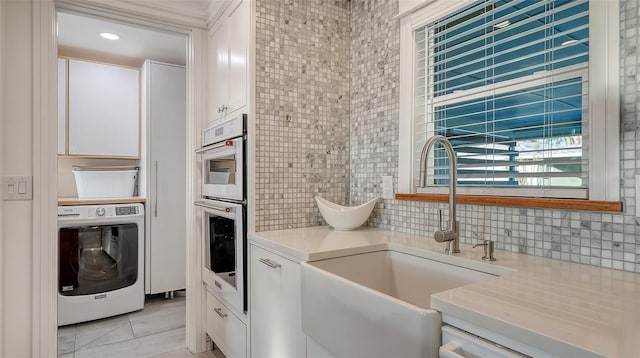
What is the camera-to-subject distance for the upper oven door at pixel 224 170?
1828 millimetres

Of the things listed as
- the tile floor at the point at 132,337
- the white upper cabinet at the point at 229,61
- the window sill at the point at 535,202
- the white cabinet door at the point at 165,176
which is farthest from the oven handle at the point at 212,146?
the tile floor at the point at 132,337

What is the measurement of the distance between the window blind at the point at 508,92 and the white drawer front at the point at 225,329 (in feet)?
3.99

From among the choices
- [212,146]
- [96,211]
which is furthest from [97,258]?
[212,146]

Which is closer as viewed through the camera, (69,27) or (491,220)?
(491,220)

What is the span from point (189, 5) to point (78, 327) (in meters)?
2.53

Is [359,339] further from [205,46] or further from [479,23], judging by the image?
[205,46]

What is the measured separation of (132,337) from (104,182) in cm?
145

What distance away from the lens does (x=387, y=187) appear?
6.07 feet

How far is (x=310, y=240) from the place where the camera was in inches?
61.5

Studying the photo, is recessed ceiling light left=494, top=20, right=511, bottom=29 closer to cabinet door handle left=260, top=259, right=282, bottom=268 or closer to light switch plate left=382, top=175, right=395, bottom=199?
light switch plate left=382, top=175, right=395, bottom=199

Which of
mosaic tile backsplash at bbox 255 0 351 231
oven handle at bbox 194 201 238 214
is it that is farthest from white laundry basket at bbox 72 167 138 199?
mosaic tile backsplash at bbox 255 0 351 231

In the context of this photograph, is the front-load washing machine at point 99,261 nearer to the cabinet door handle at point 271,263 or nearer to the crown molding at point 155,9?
the crown molding at point 155,9

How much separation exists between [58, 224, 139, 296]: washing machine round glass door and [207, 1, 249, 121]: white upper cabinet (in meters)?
1.46

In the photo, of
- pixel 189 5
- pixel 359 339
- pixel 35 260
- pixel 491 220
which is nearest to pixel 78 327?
pixel 35 260
